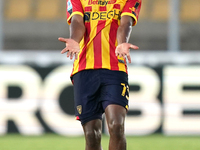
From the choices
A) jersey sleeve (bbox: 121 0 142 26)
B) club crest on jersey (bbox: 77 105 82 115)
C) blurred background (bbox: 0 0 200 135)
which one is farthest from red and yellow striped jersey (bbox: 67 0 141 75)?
blurred background (bbox: 0 0 200 135)

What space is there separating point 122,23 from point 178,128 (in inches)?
174

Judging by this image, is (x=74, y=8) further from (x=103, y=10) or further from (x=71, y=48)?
(x=71, y=48)

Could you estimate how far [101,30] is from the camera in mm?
3660

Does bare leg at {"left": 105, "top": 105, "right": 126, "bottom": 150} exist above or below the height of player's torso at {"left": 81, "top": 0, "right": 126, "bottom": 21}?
below

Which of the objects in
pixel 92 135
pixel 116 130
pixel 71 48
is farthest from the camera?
pixel 92 135

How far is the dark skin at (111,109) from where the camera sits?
10.7ft

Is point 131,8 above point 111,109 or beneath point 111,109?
above

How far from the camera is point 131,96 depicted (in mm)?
7719

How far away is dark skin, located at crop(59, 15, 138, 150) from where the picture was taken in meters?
3.26

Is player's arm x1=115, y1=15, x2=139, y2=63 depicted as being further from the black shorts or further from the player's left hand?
the black shorts

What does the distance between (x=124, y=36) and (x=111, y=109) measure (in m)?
0.57

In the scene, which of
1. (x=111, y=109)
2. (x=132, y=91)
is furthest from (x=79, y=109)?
(x=132, y=91)

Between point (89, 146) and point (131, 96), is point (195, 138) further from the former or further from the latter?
point (89, 146)

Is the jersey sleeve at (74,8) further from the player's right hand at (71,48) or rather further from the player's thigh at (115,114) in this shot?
the player's thigh at (115,114)
